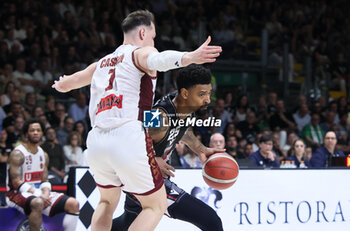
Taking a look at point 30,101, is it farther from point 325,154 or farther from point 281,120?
point 325,154

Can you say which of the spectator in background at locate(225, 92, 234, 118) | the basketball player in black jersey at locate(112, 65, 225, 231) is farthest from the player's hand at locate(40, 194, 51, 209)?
the spectator in background at locate(225, 92, 234, 118)

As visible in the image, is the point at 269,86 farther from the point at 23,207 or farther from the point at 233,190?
the point at 23,207

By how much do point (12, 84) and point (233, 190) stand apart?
17.3 feet

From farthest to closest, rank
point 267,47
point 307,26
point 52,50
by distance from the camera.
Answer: point 307,26 → point 267,47 → point 52,50

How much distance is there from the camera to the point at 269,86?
13922 mm

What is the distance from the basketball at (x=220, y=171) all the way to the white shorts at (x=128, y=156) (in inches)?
32.3

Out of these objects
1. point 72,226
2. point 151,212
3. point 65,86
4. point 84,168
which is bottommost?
point 72,226

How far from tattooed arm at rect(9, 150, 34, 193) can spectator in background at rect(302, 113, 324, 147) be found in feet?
20.6

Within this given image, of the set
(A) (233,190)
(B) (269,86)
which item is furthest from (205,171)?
(B) (269,86)


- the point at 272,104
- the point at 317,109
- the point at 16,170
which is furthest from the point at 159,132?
the point at 317,109

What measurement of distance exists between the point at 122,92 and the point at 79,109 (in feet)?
22.7

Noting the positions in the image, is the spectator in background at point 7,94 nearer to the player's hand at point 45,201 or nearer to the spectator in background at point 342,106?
the player's hand at point 45,201

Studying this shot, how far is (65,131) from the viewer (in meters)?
10.1

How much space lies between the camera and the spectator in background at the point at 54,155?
9.02 metres
